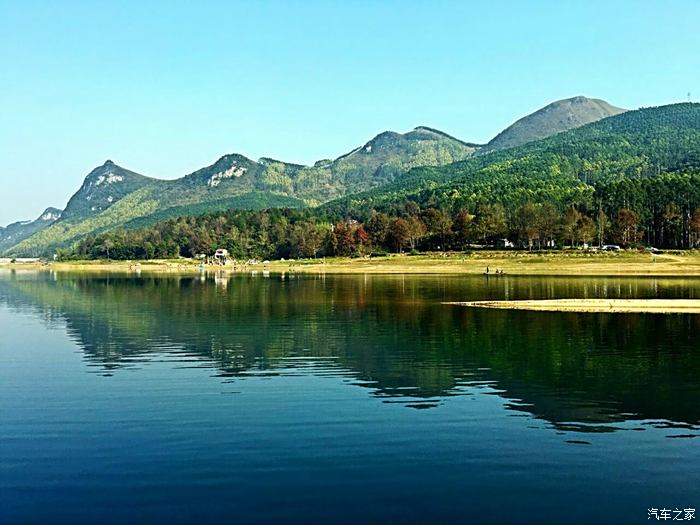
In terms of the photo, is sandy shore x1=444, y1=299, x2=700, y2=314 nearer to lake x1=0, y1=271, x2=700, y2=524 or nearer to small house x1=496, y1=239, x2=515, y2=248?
lake x1=0, y1=271, x2=700, y2=524

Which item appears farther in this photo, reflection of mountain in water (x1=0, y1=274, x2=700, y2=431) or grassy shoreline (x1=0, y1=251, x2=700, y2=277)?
grassy shoreline (x1=0, y1=251, x2=700, y2=277)

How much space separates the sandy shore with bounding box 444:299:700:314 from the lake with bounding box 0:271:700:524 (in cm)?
1097

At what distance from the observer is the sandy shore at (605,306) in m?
60.5

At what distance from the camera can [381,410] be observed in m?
25.7

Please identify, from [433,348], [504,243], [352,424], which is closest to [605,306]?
[433,348]

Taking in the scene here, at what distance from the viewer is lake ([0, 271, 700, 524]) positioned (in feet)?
54.2

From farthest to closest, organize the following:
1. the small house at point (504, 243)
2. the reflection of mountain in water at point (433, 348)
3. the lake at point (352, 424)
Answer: the small house at point (504, 243)
the reflection of mountain in water at point (433, 348)
the lake at point (352, 424)

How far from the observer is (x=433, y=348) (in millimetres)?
41000

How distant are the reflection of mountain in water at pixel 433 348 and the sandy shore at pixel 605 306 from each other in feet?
12.8

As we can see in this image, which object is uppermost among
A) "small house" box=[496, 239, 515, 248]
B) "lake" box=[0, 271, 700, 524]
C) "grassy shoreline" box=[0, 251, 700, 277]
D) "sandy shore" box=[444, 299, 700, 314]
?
"small house" box=[496, 239, 515, 248]

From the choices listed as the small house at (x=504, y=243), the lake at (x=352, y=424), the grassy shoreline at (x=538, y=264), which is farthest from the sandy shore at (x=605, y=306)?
the small house at (x=504, y=243)

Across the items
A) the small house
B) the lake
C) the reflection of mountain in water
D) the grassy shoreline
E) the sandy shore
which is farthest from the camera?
the small house

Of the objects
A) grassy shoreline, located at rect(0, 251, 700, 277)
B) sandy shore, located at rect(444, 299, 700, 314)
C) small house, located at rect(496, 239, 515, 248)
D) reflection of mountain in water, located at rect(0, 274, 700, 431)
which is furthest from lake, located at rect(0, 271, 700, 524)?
small house, located at rect(496, 239, 515, 248)

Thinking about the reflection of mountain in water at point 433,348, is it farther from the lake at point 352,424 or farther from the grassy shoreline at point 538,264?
the grassy shoreline at point 538,264
